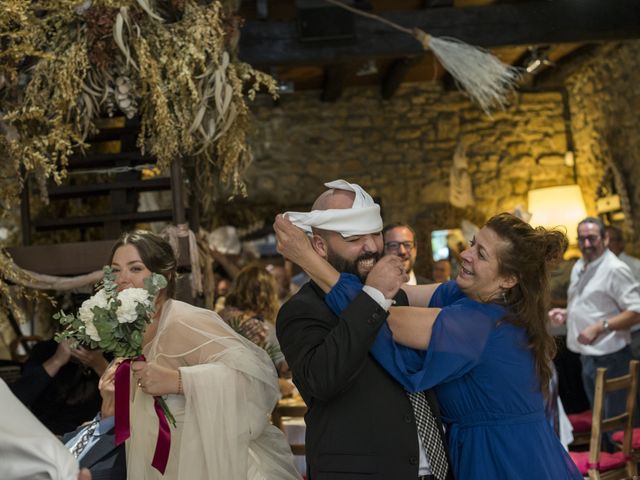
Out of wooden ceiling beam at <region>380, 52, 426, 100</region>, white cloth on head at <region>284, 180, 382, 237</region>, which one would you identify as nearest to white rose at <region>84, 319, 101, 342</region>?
white cloth on head at <region>284, 180, 382, 237</region>

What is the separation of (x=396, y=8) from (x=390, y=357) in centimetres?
626

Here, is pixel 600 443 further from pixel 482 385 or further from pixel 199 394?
pixel 199 394

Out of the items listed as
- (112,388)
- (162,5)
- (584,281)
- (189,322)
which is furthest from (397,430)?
(584,281)

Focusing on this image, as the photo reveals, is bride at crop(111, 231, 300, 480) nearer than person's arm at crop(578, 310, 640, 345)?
Yes

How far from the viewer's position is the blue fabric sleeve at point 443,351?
217 cm

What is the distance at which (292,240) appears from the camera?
7.34 feet

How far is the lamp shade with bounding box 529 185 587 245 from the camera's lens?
8.97 metres

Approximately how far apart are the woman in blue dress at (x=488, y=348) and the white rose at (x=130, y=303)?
1.38 ft

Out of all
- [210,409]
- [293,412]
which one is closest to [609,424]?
[293,412]

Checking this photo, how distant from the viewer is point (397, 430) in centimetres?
215

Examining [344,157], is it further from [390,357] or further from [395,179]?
[390,357]

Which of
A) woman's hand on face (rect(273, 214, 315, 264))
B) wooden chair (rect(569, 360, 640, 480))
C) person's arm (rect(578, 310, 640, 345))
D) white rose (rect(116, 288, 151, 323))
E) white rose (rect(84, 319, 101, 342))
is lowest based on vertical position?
wooden chair (rect(569, 360, 640, 480))

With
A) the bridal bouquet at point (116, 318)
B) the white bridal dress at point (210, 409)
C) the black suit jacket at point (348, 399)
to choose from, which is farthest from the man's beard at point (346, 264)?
the white bridal dress at point (210, 409)

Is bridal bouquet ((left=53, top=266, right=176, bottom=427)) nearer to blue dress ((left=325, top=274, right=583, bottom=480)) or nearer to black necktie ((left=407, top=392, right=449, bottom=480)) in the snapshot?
blue dress ((left=325, top=274, right=583, bottom=480))
